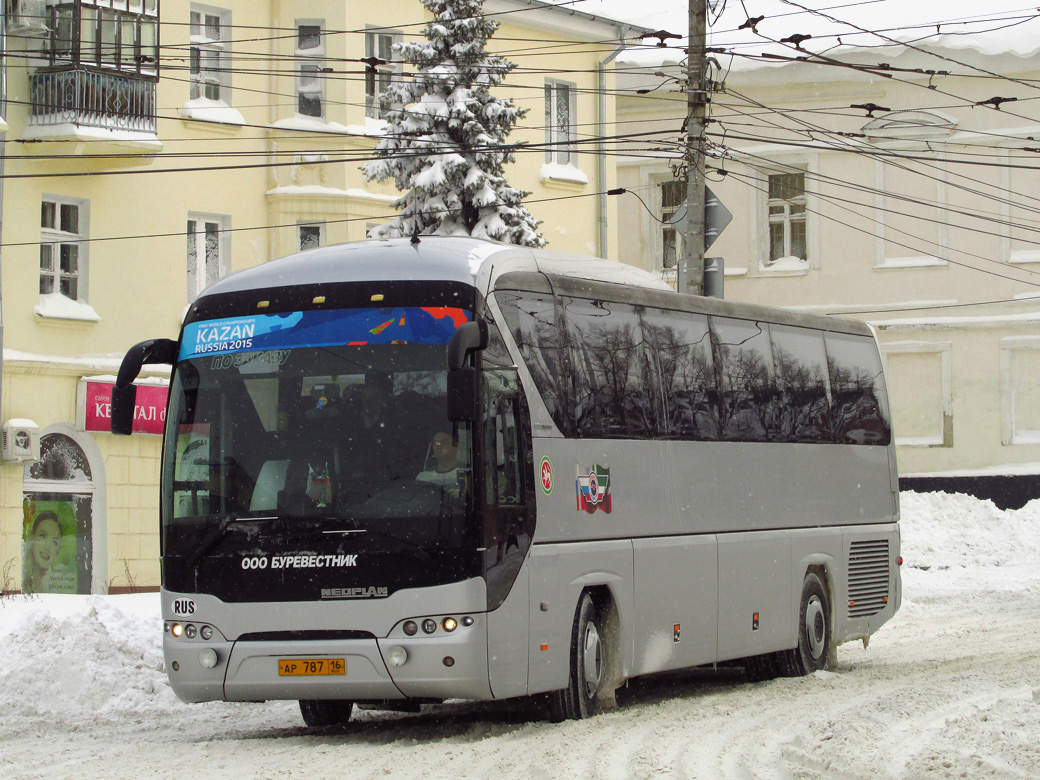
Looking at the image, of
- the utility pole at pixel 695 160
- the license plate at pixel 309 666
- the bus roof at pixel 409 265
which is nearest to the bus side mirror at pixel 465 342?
the bus roof at pixel 409 265

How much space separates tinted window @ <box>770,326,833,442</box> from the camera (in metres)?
15.7

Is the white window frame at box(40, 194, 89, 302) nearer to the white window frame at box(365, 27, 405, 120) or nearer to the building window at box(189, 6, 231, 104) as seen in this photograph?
the building window at box(189, 6, 231, 104)

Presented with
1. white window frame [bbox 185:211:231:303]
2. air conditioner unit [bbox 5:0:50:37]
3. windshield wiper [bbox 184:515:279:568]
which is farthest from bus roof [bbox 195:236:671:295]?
white window frame [bbox 185:211:231:303]

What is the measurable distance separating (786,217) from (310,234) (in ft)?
51.2

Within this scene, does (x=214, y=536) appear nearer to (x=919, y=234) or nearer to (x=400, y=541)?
(x=400, y=541)

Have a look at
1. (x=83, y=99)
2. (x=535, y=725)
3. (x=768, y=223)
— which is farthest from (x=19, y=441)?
(x=768, y=223)

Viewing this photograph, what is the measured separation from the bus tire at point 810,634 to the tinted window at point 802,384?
1.42 metres

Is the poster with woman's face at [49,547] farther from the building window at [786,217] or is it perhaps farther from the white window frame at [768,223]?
the building window at [786,217]

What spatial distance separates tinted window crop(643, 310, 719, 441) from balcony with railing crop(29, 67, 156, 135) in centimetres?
1345

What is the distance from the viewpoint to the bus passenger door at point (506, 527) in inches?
422

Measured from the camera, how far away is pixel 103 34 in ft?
82.3

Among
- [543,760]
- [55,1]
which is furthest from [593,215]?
[543,760]

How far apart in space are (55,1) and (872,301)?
21766mm

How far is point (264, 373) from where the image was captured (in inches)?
440
